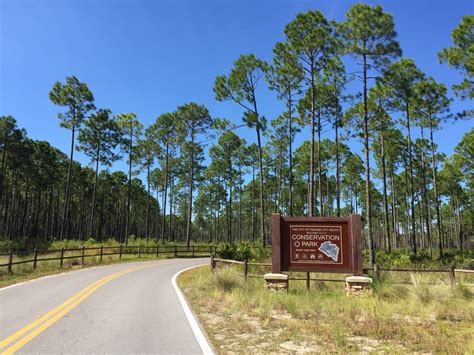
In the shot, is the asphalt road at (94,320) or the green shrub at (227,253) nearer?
the asphalt road at (94,320)

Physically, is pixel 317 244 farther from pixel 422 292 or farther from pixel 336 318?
pixel 336 318

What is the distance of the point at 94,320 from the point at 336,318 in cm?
561

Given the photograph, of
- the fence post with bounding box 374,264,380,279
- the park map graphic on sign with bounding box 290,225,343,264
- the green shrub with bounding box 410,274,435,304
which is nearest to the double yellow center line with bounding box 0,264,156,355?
the park map graphic on sign with bounding box 290,225,343,264

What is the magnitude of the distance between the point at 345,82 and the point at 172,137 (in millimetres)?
24221

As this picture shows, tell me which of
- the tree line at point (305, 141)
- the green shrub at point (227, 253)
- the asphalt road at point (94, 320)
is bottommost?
the asphalt road at point (94, 320)

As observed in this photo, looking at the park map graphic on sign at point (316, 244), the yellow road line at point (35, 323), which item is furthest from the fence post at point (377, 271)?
the yellow road line at point (35, 323)

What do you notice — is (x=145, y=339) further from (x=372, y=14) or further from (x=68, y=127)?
(x=68, y=127)

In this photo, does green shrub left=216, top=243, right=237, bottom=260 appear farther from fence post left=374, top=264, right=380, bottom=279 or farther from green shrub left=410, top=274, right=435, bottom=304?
green shrub left=410, top=274, right=435, bottom=304

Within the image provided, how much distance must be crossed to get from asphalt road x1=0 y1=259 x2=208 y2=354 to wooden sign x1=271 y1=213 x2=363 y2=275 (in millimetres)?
4251

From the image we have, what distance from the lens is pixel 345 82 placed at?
28.8 meters

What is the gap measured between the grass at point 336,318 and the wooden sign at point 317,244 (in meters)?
0.92

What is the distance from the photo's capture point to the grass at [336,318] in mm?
6477

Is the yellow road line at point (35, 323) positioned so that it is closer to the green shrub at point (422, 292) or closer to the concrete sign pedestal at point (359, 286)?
the concrete sign pedestal at point (359, 286)

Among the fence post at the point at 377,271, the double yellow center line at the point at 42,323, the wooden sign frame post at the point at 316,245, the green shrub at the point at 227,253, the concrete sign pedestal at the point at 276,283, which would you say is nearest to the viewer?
the double yellow center line at the point at 42,323
